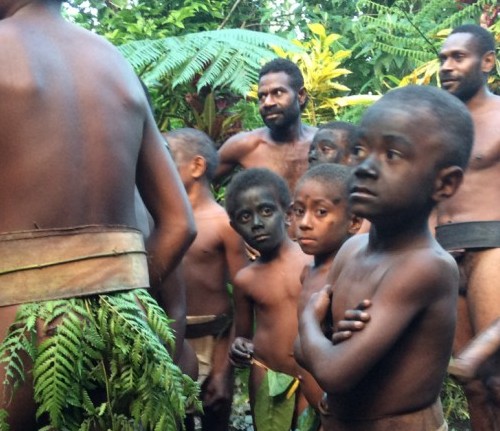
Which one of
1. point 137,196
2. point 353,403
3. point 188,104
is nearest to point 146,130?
point 137,196

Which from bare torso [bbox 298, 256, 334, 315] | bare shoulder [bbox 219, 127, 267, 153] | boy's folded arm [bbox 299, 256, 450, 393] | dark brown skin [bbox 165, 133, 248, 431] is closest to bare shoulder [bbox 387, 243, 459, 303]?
boy's folded arm [bbox 299, 256, 450, 393]

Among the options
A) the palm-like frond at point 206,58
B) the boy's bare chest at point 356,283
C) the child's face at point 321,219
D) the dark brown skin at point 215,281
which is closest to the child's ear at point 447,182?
the boy's bare chest at point 356,283

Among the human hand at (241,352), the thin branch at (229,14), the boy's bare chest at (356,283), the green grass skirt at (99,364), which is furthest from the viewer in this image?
the thin branch at (229,14)

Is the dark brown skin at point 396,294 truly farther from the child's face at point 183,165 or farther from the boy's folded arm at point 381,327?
the child's face at point 183,165

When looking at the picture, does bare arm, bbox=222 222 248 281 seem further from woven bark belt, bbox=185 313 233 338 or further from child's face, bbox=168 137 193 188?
child's face, bbox=168 137 193 188

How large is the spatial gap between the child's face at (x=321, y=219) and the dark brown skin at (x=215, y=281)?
40.2 inches

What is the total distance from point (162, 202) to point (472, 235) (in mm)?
2628

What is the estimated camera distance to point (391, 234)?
9.89 ft

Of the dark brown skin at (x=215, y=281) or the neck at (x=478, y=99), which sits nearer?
the dark brown skin at (x=215, y=281)

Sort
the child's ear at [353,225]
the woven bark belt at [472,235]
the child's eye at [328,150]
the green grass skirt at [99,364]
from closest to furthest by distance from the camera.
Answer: the green grass skirt at [99,364]
the child's ear at [353,225]
the woven bark belt at [472,235]
the child's eye at [328,150]

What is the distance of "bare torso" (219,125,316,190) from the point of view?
6883 millimetres

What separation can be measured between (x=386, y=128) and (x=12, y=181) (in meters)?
1.03

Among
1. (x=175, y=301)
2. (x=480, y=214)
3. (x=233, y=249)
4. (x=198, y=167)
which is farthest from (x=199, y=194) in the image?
(x=175, y=301)

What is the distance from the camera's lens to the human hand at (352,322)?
2.89m
